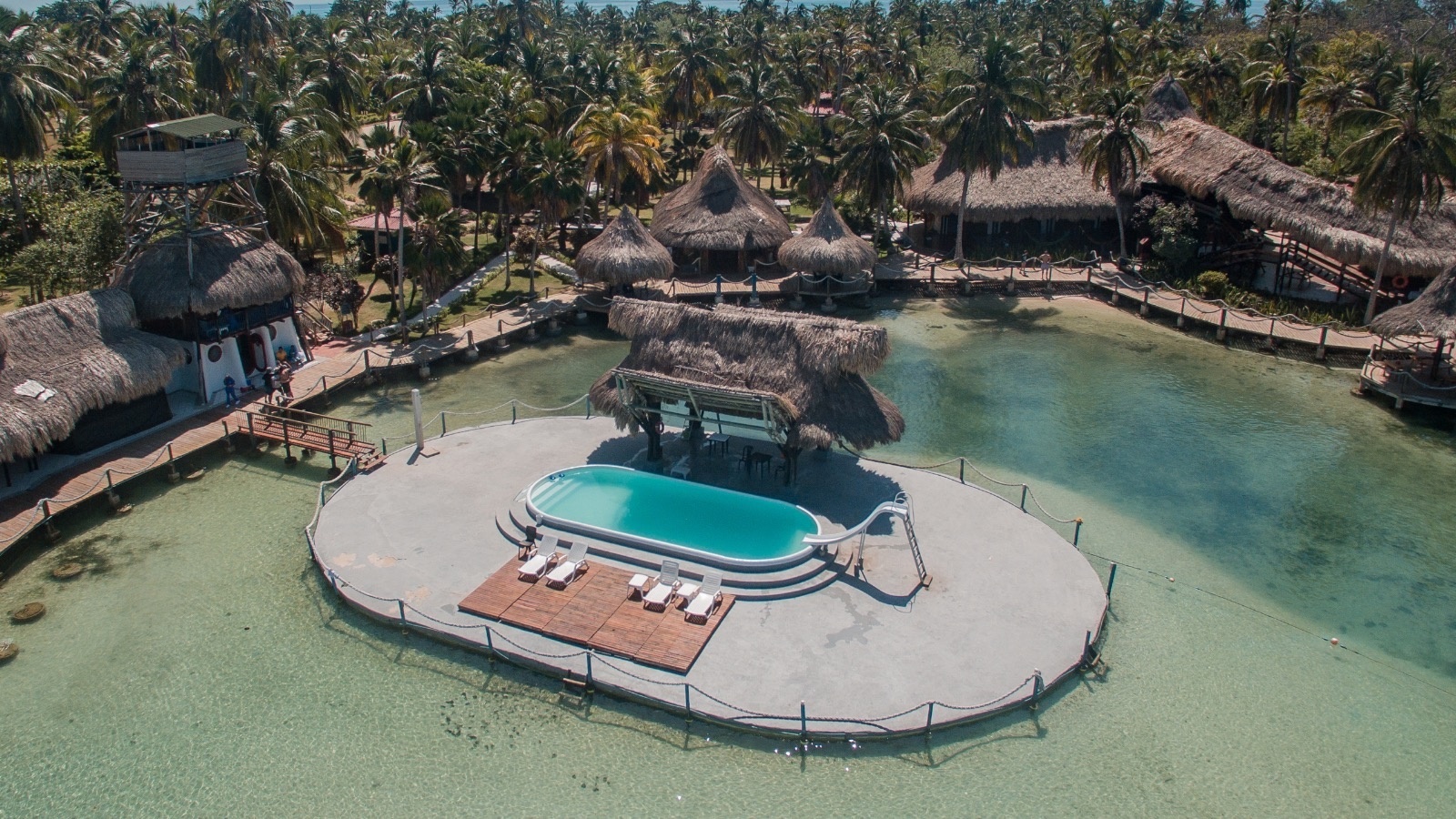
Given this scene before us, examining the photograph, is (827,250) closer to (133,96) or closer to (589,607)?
(589,607)

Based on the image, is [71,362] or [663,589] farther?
[71,362]

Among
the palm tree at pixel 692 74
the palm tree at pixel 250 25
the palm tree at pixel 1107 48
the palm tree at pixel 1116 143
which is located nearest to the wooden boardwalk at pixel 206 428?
the palm tree at pixel 1116 143

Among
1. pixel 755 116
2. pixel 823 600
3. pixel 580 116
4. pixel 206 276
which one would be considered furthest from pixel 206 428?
pixel 755 116

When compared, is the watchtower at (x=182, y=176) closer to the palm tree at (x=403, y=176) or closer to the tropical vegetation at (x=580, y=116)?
the tropical vegetation at (x=580, y=116)

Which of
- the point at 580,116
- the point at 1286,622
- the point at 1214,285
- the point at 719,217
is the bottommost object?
the point at 1286,622

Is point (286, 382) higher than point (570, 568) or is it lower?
higher

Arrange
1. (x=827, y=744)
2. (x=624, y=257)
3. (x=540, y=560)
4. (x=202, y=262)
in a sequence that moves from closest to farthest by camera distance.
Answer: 1. (x=827, y=744)
2. (x=540, y=560)
3. (x=202, y=262)
4. (x=624, y=257)
